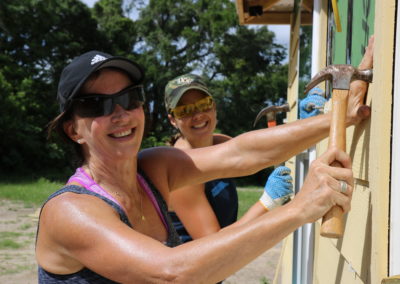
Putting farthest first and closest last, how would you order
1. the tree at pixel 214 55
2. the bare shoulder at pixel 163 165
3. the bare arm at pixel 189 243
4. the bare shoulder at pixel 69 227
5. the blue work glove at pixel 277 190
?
the tree at pixel 214 55 → the blue work glove at pixel 277 190 → the bare shoulder at pixel 163 165 → the bare shoulder at pixel 69 227 → the bare arm at pixel 189 243

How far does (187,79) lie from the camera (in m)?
3.14

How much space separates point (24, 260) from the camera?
7.15m

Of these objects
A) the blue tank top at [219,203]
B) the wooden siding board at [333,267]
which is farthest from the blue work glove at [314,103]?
the blue tank top at [219,203]

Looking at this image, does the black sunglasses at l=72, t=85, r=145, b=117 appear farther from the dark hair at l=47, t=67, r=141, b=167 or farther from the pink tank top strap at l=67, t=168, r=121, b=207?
the pink tank top strap at l=67, t=168, r=121, b=207

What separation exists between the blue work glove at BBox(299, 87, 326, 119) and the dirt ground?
4.22 metres

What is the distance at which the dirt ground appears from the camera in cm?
636

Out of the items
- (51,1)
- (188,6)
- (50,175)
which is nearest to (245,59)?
(188,6)

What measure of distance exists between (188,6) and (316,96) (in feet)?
97.2

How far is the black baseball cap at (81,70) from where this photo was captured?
6.01ft

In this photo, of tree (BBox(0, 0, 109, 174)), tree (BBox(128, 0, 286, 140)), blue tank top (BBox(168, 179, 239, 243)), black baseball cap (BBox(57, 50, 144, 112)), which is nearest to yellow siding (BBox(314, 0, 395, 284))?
black baseball cap (BBox(57, 50, 144, 112))

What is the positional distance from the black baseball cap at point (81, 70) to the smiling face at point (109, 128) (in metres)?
0.04

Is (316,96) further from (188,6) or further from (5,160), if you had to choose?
(188,6)

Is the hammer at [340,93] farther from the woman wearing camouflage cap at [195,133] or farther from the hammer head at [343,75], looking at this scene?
the woman wearing camouflage cap at [195,133]

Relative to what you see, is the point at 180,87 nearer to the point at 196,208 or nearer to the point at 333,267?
the point at 196,208
